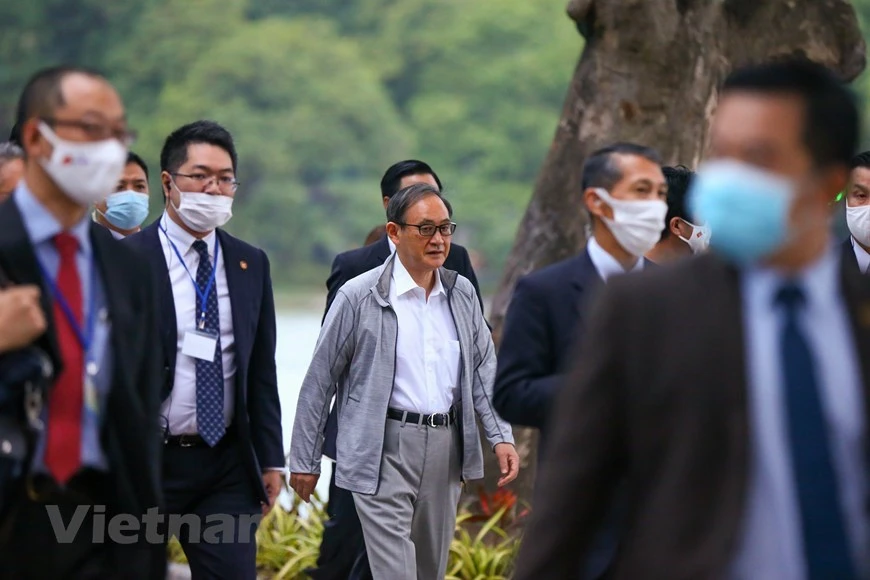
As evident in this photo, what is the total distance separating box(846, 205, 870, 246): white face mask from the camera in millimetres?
8000

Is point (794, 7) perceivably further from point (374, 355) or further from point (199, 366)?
point (199, 366)

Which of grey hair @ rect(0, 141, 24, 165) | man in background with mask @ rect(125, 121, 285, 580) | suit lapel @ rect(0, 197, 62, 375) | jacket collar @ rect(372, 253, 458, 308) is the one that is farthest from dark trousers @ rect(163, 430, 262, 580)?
suit lapel @ rect(0, 197, 62, 375)

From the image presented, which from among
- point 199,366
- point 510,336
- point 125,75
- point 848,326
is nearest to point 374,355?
point 199,366

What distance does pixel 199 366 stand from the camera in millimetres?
6215

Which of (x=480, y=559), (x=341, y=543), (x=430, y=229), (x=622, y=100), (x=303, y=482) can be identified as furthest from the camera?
(x=622, y=100)

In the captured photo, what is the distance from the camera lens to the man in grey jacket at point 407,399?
6965 millimetres

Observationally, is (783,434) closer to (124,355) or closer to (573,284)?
(124,355)

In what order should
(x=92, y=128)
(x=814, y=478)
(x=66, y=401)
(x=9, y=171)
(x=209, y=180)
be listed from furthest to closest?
(x=209, y=180)
(x=9, y=171)
(x=92, y=128)
(x=66, y=401)
(x=814, y=478)

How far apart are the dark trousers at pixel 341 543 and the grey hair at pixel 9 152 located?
215 centimetres

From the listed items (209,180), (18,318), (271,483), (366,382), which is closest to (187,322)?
(209,180)

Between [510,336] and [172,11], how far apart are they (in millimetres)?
40653

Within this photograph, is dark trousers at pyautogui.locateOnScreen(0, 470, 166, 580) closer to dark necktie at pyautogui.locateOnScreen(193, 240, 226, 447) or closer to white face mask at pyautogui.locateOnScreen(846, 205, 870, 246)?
dark necktie at pyautogui.locateOnScreen(193, 240, 226, 447)

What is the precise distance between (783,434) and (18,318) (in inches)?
73.1

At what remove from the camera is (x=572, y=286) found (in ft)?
16.8
